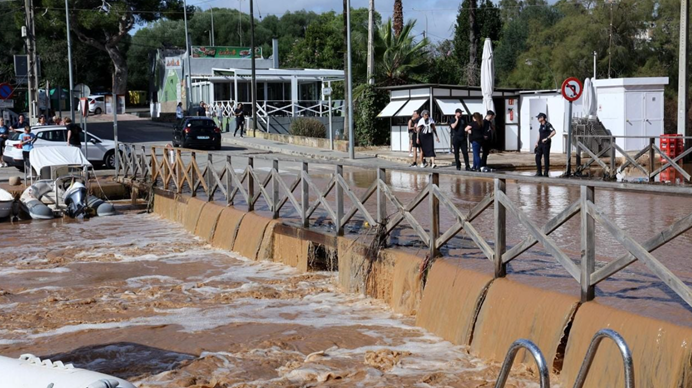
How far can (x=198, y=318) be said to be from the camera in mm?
10258

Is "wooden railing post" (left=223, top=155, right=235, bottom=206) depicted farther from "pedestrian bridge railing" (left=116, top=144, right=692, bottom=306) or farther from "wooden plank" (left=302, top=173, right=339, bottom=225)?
"wooden plank" (left=302, top=173, right=339, bottom=225)

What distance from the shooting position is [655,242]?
6125 millimetres

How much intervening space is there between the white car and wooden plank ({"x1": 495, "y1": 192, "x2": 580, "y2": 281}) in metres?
21.4

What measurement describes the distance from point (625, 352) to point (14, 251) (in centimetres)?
1358

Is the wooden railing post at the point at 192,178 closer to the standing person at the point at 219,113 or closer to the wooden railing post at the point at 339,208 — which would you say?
the wooden railing post at the point at 339,208

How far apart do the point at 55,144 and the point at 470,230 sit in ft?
69.7

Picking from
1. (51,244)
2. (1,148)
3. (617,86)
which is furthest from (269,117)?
(51,244)

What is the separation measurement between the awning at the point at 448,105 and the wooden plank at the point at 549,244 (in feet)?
69.6

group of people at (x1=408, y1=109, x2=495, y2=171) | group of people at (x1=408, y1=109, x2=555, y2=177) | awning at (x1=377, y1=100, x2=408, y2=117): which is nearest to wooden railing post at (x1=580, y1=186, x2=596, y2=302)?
group of people at (x1=408, y1=109, x2=555, y2=177)

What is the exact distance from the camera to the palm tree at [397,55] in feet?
131

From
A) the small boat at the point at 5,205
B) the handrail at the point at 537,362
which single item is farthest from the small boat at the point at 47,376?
the small boat at the point at 5,205

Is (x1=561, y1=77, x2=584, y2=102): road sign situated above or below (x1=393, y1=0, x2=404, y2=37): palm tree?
below

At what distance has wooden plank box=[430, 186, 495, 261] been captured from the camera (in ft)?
27.8

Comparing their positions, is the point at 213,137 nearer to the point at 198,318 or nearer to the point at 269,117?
the point at 269,117
